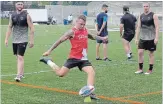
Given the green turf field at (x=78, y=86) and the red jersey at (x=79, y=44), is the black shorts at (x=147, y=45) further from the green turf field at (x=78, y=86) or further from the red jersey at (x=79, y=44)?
the red jersey at (x=79, y=44)

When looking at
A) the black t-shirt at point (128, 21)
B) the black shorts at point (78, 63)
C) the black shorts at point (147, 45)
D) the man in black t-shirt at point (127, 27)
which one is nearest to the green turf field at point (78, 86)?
the black shorts at point (78, 63)

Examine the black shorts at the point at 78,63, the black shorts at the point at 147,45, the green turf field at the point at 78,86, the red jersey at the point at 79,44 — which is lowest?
the green turf field at the point at 78,86

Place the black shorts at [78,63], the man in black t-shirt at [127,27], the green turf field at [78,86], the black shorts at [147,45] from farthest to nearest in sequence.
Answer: the man in black t-shirt at [127,27] < the black shorts at [147,45] < the black shorts at [78,63] < the green turf field at [78,86]

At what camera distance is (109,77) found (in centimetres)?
1113

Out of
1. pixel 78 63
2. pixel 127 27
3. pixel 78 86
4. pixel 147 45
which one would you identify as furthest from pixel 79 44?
pixel 127 27

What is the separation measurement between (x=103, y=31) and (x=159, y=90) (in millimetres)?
6949

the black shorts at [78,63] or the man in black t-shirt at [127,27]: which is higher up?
the black shorts at [78,63]

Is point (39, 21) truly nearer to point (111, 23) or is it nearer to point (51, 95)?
point (111, 23)

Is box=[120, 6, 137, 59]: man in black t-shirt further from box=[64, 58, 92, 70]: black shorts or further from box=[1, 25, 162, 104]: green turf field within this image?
box=[64, 58, 92, 70]: black shorts

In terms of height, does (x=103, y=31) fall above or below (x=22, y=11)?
below

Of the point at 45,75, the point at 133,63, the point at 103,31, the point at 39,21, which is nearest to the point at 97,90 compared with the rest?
the point at 45,75

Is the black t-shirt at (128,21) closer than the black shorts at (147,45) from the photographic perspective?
No

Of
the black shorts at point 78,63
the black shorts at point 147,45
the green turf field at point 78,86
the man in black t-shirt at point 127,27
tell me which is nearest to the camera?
the green turf field at point 78,86

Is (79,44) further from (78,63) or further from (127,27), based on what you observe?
(127,27)
